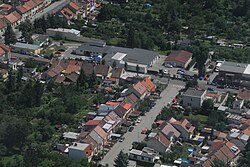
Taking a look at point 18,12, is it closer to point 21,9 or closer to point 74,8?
point 21,9

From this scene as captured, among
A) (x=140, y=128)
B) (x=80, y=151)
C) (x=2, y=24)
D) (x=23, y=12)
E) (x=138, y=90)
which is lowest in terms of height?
(x=140, y=128)

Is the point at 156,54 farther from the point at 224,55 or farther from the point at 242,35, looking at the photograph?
the point at 242,35

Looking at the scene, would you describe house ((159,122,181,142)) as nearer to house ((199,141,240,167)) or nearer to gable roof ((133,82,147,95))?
house ((199,141,240,167))

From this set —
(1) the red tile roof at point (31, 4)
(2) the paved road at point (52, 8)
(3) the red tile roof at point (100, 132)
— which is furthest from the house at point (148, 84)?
(1) the red tile roof at point (31, 4)

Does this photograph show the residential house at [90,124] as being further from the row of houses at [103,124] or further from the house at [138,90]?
the house at [138,90]

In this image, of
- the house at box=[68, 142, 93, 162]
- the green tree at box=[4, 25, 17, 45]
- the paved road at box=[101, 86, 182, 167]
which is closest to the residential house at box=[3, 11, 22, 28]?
the green tree at box=[4, 25, 17, 45]

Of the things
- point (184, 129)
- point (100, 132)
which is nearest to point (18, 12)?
point (100, 132)
